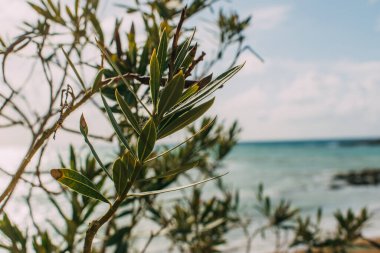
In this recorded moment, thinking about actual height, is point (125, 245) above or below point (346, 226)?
above

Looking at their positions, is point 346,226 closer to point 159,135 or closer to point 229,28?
point 229,28

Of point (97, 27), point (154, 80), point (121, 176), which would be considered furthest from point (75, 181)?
point (97, 27)

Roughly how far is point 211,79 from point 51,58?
3.15ft

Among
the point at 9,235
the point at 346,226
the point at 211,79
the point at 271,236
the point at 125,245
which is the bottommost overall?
the point at 271,236

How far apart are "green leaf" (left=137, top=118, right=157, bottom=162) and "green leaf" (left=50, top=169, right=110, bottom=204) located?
10cm

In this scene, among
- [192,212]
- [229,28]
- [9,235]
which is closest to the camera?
[9,235]

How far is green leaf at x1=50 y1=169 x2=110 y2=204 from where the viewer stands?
2.12ft

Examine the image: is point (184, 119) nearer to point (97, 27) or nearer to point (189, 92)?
point (189, 92)

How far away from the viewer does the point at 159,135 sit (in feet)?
2.38

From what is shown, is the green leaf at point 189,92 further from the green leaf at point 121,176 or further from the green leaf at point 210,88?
the green leaf at point 121,176

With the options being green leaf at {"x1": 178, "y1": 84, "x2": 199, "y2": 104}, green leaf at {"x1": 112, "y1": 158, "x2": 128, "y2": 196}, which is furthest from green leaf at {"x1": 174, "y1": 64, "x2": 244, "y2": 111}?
green leaf at {"x1": 112, "y1": 158, "x2": 128, "y2": 196}

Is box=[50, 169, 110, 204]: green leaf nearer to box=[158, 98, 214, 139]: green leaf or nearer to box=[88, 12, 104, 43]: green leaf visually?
box=[158, 98, 214, 139]: green leaf

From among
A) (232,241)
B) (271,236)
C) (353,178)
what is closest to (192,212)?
(232,241)

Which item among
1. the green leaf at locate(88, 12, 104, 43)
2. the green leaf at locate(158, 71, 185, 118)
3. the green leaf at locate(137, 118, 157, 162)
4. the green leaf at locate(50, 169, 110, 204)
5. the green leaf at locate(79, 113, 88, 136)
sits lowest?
the green leaf at locate(50, 169, 110, 204)
